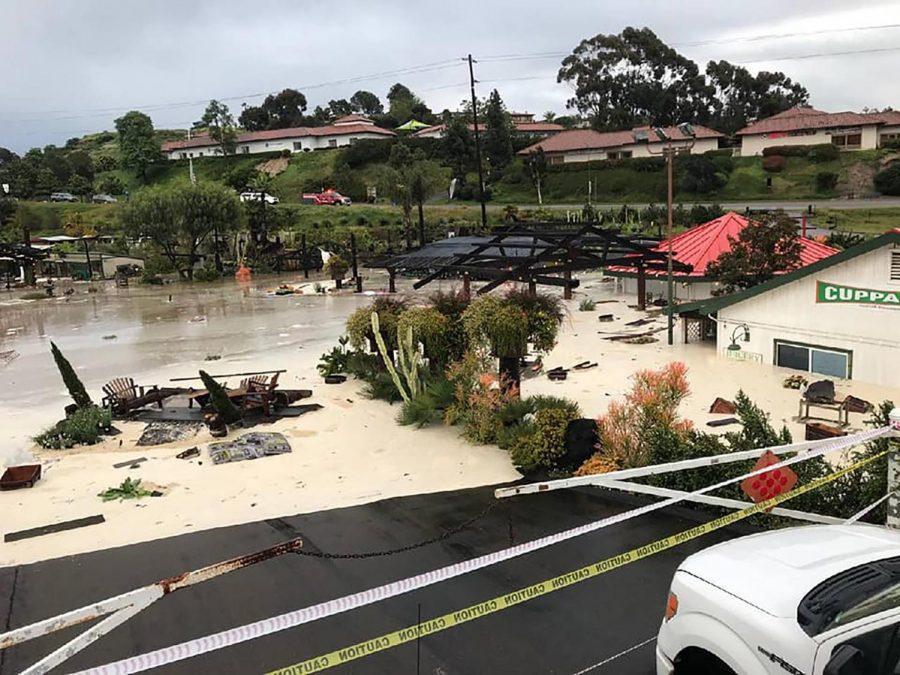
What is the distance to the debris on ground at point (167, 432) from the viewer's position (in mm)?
15547

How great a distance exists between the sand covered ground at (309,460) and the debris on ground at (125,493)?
18 centimetres

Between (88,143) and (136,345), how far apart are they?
15359 centimetres

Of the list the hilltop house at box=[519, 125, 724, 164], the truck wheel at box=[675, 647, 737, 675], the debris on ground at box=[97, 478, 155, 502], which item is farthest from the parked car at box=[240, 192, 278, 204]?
the truck wheel at box=[675, 647, 737, 675]

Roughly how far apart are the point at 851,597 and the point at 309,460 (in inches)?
423

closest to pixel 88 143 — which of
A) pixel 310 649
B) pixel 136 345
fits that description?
pixel 136 345

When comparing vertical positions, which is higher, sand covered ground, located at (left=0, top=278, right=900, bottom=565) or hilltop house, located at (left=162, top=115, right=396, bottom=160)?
hilltop house, located at (left=162, top=115, right=396, bottom=160)

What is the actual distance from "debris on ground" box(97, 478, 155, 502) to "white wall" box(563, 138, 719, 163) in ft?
221

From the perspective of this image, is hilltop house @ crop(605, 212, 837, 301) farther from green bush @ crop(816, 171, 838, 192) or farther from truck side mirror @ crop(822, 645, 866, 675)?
green bush @ crop(816, 171, 838, 192)

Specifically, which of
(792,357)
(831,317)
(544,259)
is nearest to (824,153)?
(544,259)

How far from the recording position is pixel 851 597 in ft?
14.4

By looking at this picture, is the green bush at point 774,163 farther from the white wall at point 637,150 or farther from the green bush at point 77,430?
the green bush at point 77,430

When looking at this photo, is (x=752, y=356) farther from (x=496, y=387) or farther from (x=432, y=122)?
(x=432, y=122)

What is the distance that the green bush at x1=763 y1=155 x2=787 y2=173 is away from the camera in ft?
200

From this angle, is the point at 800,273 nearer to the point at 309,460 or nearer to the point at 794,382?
the point at 794,382
